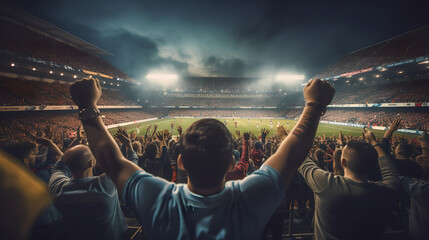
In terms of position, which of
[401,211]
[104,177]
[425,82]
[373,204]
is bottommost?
[401,211]

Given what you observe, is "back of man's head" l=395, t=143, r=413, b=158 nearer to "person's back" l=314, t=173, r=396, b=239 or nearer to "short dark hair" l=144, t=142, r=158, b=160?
"person's back" l=314, t=173, r=396, b=239

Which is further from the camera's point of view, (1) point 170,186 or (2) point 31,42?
(2) point 31,42

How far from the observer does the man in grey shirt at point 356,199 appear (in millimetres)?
1652

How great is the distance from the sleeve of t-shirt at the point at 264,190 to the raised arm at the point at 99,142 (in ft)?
2.77

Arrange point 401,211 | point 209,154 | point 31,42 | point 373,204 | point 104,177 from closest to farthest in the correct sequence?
1. point 209,154
2. point 373,204
3. point 104,177
4. point 401,211
5. point 31,42

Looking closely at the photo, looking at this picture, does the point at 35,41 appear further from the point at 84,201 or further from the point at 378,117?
the point at 378,117

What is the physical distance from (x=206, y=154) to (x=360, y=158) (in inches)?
75.3

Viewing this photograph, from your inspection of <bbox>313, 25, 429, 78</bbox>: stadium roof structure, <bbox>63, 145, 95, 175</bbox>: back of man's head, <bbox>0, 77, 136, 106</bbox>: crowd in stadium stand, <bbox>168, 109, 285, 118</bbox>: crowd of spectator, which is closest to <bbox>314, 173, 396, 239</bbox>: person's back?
<bbox>63, 145, 95, 175</bbox>: back of man's head

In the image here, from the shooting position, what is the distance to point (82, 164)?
1.89 m

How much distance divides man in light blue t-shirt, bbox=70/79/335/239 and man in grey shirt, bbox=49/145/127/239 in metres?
0.83

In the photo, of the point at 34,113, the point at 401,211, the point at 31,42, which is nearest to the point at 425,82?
the point at 401,211

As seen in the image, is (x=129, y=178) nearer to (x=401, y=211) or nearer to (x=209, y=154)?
(x=209, y=154)

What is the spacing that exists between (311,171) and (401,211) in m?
3.41

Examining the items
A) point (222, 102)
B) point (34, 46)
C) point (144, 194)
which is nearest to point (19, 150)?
point (144, 194)
